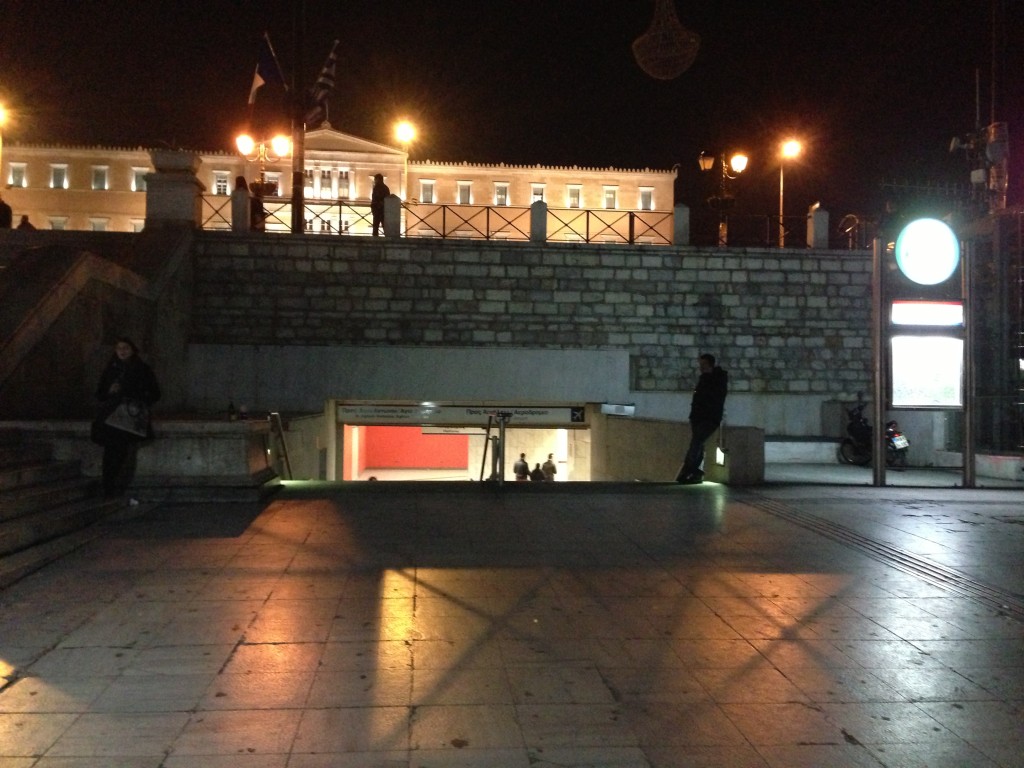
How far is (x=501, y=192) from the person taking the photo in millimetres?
55000

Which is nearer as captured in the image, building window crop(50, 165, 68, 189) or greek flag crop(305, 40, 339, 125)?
greek flag crop(305, 40, 339, 125)

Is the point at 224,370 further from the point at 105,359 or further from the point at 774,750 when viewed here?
the point at 774,750

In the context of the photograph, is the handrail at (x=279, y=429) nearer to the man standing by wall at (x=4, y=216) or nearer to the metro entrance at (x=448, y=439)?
the metro entrance at (x=448, y=439)

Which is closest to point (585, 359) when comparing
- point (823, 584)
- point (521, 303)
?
→ point (521, 303)

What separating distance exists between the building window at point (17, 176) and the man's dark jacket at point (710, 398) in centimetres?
5258

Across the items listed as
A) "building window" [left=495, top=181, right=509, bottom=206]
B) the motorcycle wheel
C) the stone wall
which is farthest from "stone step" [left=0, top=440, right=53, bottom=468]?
"building window" [left=495, top=181, right=509, bottom=206]

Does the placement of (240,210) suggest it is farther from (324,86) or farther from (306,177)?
(306,177)

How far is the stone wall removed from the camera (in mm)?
17641

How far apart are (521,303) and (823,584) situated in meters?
12.9

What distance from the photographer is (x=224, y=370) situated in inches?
687

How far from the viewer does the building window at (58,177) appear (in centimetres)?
5212

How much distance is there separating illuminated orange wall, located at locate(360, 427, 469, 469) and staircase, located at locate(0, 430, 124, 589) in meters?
19.2

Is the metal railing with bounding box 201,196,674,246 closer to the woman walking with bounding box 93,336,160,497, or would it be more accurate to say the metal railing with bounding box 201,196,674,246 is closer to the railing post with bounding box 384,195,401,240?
the railing post with bounding box 384,195,401,240

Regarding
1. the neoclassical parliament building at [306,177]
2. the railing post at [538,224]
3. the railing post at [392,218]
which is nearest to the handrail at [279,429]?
the railing post at [392,218]
